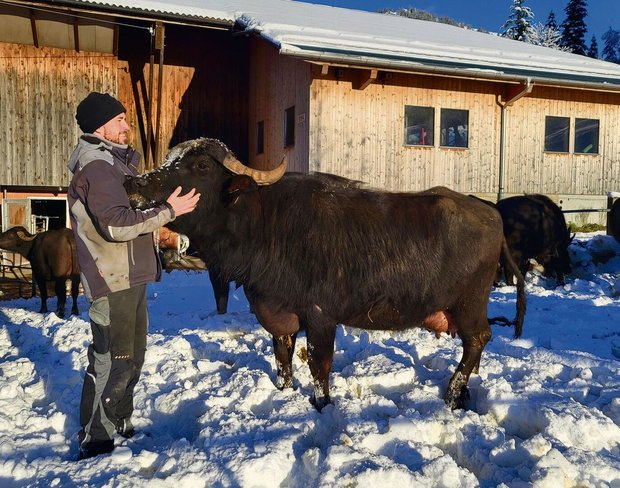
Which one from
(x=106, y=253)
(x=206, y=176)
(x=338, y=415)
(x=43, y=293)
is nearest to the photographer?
(x=106, y=253)

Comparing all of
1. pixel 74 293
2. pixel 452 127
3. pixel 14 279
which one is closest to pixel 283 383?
pixel 74 293

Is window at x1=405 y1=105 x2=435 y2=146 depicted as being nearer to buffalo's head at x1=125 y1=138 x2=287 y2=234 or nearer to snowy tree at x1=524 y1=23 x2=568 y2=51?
buffalo's head at x1=125 y1=138 x2=287 y2=234

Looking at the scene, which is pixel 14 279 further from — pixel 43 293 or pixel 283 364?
pixel 283 364

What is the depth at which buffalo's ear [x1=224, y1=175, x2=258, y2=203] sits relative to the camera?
4.27 metres

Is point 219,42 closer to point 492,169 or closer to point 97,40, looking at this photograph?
point 97,40

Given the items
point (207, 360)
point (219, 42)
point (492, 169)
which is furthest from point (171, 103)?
point (207, 360)

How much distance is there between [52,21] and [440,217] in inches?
603

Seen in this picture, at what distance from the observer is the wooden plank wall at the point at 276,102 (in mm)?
15023

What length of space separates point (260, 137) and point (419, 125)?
5.53 m

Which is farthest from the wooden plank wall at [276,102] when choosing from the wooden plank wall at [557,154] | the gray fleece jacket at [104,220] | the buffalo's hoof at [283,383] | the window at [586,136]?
the gray fleece jacket at [104,220]

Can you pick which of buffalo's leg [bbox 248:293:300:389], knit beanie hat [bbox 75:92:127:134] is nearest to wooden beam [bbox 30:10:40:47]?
knit beanie hat [bbox 75:92:127:134]

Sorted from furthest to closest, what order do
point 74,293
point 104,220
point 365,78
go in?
point 365,78
point 74,293
point 104,220

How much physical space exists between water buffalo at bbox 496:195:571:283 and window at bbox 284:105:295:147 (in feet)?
21.7

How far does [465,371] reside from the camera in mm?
4637
